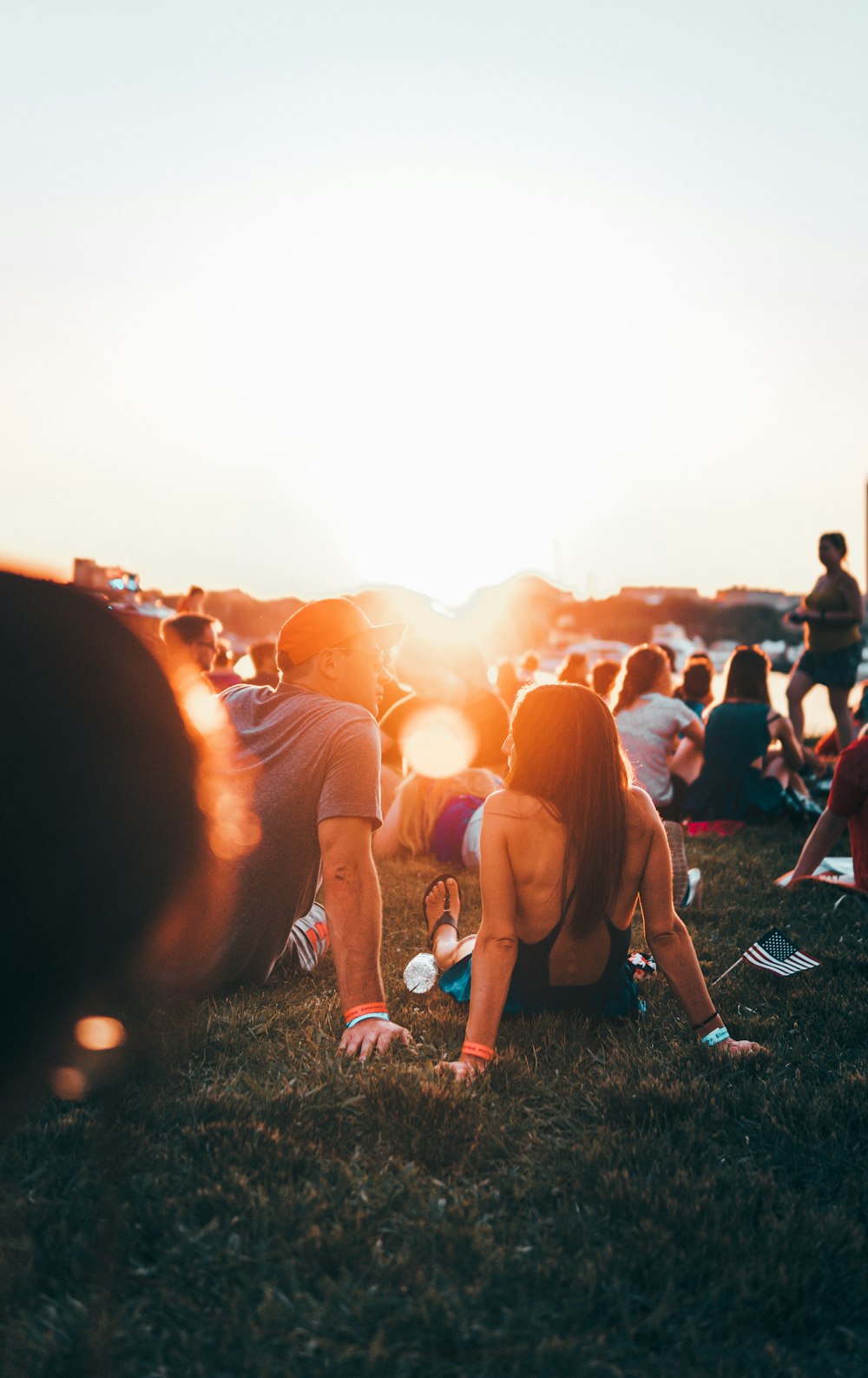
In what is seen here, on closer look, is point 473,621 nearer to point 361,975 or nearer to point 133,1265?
point 361,975

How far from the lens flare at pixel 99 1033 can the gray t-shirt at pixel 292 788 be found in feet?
1.55

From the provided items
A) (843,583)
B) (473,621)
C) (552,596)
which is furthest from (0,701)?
(552,596)

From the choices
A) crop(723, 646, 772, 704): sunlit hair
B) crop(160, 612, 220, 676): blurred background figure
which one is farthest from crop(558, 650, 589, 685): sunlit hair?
crop(160, 612, 220, 676): blurred background figure

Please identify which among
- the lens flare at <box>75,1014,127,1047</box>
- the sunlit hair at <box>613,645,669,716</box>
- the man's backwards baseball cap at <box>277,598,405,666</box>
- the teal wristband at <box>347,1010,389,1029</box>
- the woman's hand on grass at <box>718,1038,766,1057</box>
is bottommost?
the woman's hand on grass at <box>718,1038,766,1057</box>

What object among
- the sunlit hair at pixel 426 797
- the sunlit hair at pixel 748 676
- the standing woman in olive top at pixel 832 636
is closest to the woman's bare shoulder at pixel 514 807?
the sunlit hair at pixel 426 797

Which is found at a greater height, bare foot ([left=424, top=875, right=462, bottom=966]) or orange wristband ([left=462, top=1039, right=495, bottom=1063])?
orange wristband ([left=462, top=1039, right=495, bottom=1063])

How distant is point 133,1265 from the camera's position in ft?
7.61

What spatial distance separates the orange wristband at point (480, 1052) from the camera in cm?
328

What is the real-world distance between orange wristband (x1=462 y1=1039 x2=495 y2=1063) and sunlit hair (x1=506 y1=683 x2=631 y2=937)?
57cm

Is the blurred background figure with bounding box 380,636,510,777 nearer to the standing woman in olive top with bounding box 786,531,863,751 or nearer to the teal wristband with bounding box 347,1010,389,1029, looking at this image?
the teal wristband with bounding box 347,1010,389,1029

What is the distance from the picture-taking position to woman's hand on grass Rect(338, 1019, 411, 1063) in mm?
3418

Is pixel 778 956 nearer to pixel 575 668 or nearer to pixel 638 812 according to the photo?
pixel 638 812

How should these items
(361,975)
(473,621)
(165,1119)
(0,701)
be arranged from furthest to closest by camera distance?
(473,621)
(361,975)
(165,1119)
(0,701)

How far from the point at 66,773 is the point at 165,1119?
3.50 feet
